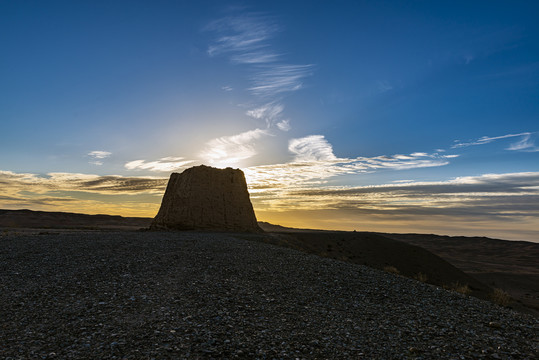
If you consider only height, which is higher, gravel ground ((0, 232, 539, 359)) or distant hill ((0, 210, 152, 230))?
distant hill ((0, 210, 152, 230))

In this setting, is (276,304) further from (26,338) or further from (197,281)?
(26,338)

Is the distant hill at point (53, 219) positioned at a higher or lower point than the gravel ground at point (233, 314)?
higher

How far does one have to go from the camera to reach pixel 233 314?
9.02 meters

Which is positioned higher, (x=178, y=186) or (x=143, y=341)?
(x=178, y=186)

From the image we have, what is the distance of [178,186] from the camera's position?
3494cm

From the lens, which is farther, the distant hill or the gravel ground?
the distant hill

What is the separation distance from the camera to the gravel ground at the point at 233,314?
724cm

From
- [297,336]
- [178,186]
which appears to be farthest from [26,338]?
[178,186]

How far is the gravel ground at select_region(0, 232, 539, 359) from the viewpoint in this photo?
7238mm

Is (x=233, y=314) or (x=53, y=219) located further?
(x=53, y=219)

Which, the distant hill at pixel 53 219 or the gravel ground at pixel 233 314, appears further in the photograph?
the distant hill at pixel 53 219

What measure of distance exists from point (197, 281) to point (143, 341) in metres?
4.70

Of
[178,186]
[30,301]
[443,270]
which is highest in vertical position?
[178,186]

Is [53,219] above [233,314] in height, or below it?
above
